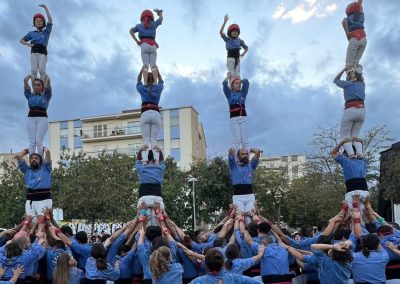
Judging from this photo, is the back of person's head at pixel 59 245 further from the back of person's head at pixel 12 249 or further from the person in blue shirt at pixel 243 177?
the person in blue shirt at pixel 243 177

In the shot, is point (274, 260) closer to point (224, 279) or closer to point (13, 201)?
point (224, 279)

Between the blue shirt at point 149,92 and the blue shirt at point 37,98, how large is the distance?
2187 mm

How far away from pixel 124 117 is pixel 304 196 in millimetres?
30278

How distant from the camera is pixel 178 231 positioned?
965cm

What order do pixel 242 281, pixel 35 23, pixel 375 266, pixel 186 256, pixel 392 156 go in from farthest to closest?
1. pixel 392 156
2. pixel 35 23
3. pixel 186 256
4. pixel 375 266
5. pixel 242 281

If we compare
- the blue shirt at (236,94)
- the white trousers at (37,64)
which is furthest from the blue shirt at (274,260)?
the white trousers at (37,64)

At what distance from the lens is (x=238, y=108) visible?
12.3 metres

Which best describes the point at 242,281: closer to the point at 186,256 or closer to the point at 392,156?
the point at 186,256

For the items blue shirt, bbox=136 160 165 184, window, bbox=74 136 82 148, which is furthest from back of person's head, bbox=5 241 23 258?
window, bbox=74 136 82 148

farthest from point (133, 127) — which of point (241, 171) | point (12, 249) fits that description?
point (12, 249)

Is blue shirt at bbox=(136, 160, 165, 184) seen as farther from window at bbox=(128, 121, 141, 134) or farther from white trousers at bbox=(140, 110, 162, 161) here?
window at bbox=(128, 121, 141, 134)

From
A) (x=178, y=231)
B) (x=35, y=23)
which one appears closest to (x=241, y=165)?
(x=178, y=231)

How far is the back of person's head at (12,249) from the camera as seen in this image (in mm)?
7484

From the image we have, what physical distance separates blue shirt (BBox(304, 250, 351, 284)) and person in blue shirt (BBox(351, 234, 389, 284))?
29.6 inches
